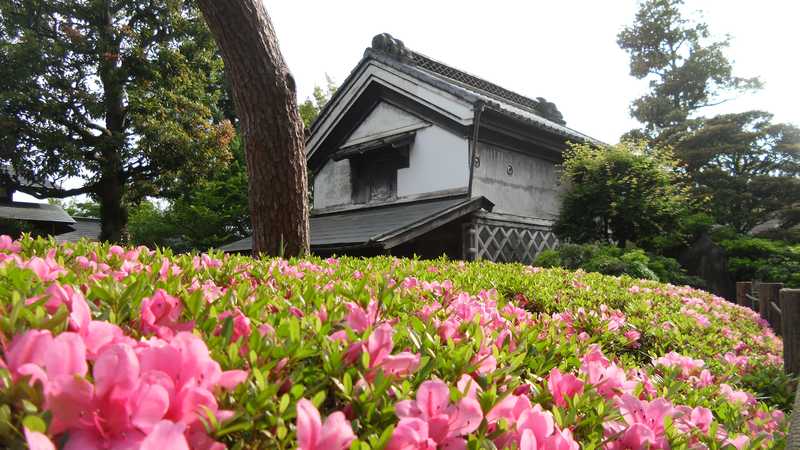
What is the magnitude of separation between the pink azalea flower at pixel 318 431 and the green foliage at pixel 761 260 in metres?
15.4

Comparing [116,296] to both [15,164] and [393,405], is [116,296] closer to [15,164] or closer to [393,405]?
[393,405]

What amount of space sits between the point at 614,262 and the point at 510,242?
2814 millimetres

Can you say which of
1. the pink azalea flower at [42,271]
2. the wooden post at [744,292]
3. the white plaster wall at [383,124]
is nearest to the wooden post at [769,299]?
the wooden post at [744,292]

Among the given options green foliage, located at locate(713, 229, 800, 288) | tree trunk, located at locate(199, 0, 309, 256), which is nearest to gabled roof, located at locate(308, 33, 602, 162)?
green foliage, located at locate(713, 229, 800, 288)

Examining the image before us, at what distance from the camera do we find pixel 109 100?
16297 mm

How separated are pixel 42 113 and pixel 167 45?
480 centimetres

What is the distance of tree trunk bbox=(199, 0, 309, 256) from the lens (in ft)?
16.7

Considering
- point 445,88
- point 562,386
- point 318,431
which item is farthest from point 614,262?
point 318,431

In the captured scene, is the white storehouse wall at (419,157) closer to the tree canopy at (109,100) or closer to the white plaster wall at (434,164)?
the white plaster wall at (434,164)

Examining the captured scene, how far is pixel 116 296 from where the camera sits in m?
1.25

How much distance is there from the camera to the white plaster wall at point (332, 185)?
1447cm

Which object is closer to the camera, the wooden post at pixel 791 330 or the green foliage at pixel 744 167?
the wooden post at pixel 791 330

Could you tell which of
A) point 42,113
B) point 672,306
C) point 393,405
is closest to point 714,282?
point 672,306

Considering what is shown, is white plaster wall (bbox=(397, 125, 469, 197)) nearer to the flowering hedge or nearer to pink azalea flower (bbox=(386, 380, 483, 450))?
the flowering hedge
